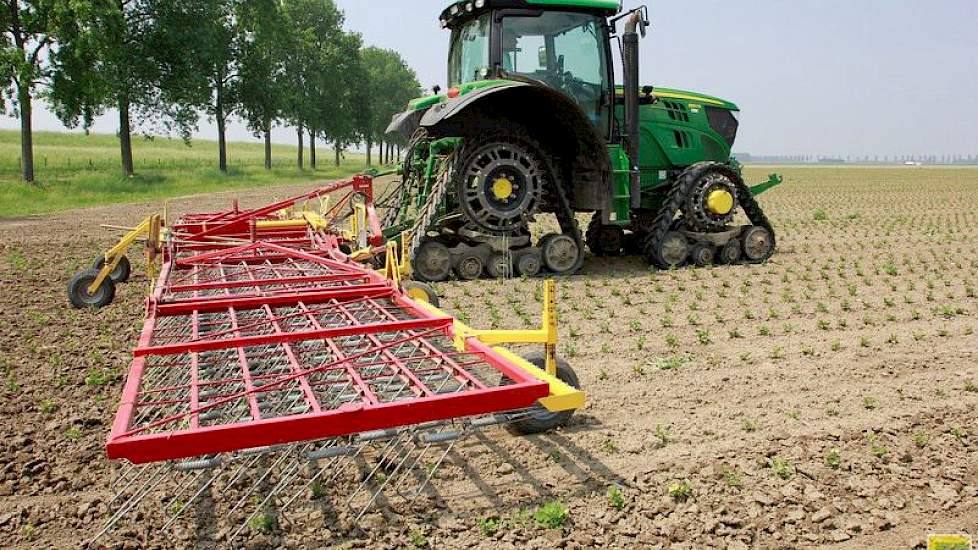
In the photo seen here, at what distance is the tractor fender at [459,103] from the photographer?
730 cm

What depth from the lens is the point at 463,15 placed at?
8.48 metres

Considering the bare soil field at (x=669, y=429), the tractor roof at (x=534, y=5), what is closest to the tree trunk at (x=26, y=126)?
the bare soil field at (x=669, y=429)

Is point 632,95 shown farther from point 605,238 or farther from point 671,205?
point 605,238

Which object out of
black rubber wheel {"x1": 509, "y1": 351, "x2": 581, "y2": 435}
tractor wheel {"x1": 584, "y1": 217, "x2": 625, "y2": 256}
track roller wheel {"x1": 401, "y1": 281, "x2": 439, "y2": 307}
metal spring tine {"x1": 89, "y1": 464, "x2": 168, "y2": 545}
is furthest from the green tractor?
metal spring tine {"x1": 89, "y1": 464, "x2": 168, "y2": 545}

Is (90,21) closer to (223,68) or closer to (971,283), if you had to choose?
(223,68)

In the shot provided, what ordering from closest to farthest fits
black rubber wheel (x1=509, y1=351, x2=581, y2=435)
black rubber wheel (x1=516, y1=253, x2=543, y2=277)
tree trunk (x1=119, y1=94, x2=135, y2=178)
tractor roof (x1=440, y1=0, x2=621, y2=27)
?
black rubber wheel (x1=509, y1=351, x2=581, y2=435) → tractor roof (x1=440, y1=0, x2=621, y2=27) → black rubber wheel (x1=516, y1=253, x2=543, y2=277) → tree trunk (x1=119, y1=94, x2=135, y2=178)

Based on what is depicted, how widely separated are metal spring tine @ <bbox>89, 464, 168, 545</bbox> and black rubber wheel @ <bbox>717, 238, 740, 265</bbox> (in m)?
7.29

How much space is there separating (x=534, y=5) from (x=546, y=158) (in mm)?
1541

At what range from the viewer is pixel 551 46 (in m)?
8.16

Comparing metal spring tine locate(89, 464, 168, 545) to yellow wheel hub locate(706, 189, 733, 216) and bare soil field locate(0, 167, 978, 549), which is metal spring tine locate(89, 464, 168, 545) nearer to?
bare soil field locate(0, 167, 978, 549)

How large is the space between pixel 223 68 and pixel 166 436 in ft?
109

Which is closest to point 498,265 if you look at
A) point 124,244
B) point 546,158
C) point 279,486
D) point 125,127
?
point 546,158

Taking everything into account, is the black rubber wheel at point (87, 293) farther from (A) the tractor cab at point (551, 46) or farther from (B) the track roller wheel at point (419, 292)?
(A) the tractor cab at point (551, 46)

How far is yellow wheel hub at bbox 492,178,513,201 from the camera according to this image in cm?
800
